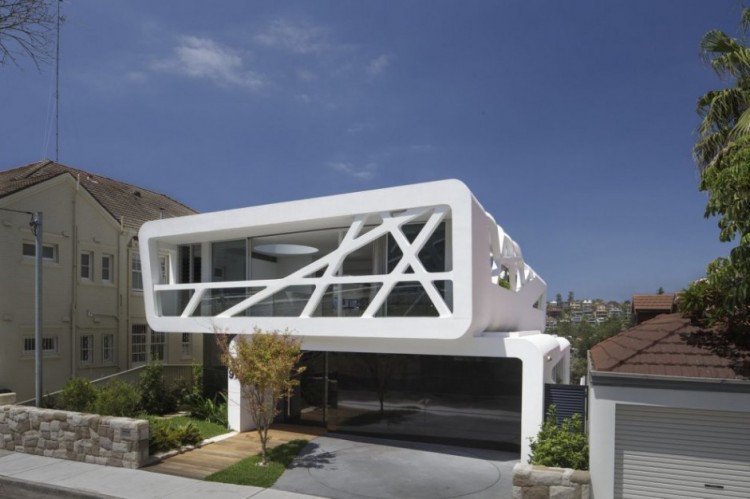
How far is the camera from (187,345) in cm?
2547

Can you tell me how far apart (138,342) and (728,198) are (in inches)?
858

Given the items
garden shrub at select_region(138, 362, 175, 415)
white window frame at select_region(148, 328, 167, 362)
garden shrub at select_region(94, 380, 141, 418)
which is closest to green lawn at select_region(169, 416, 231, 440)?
garden shrub at select_region(138, 362, 175, 415)

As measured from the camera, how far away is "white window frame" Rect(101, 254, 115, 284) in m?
22.2

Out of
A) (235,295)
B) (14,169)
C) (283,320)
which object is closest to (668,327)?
(283,320)

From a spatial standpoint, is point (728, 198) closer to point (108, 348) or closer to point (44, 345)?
point (44, 345)

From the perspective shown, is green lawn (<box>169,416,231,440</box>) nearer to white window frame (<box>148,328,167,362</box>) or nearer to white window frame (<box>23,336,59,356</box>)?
white window frame (<box>23,336,59,356</box>)

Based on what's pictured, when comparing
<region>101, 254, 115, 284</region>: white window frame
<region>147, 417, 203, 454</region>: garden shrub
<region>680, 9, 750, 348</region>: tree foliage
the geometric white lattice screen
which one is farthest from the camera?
<region>101, 254, 115, 284</region>: white window frame

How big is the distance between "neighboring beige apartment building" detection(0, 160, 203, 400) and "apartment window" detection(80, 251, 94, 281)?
0.04 metres

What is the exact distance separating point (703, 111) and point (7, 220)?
2049 centimetres

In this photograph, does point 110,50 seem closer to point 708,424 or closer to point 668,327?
point 668,327

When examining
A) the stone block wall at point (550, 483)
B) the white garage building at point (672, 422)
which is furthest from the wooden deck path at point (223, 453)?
the white garage building at point (672, 422)

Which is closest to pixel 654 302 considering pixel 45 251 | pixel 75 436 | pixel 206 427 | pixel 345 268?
pixel 345 268

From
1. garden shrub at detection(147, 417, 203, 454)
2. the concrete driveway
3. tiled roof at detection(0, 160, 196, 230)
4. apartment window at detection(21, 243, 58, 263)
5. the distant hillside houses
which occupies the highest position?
tiled roof at detection(0, 160, 196, 230)

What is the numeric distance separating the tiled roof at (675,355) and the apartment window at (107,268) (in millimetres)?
18959
